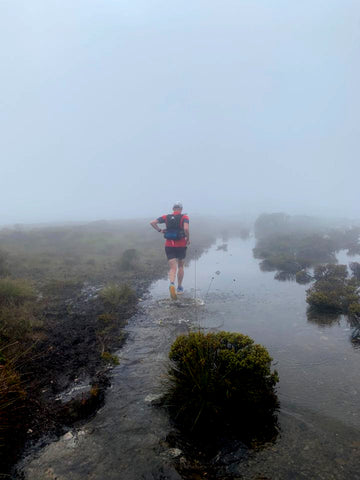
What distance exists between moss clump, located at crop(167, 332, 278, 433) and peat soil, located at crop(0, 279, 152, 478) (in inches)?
61.5

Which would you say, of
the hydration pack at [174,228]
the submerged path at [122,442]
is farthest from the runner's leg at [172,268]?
the submerged path at [122,442]

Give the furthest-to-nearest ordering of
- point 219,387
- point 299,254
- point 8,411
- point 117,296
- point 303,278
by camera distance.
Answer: point 299,254 < point 303,278 < point 117,296 < point 219,387 < point 8,411

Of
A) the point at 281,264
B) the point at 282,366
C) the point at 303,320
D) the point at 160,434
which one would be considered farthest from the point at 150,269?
the point at 160,434

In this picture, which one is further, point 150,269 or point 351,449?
point 150,269

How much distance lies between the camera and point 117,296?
1142 centimetres

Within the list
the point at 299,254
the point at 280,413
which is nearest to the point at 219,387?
the point at 280,413

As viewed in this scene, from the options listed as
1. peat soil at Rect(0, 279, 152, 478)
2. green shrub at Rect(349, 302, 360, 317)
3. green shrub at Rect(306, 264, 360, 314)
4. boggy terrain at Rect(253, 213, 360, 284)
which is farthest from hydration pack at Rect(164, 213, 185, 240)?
boggy terrain at Rect(253, 213, 360, 284)

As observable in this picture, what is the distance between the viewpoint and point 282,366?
255 inches

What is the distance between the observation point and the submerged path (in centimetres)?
373

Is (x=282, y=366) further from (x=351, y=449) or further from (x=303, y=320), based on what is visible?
(x=303, y=320)

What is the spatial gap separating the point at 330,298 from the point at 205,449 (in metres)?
8.08

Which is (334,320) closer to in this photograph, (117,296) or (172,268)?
(172,268)

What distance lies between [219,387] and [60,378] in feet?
10.8

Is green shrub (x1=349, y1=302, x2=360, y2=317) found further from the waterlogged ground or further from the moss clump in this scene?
the moss clump
